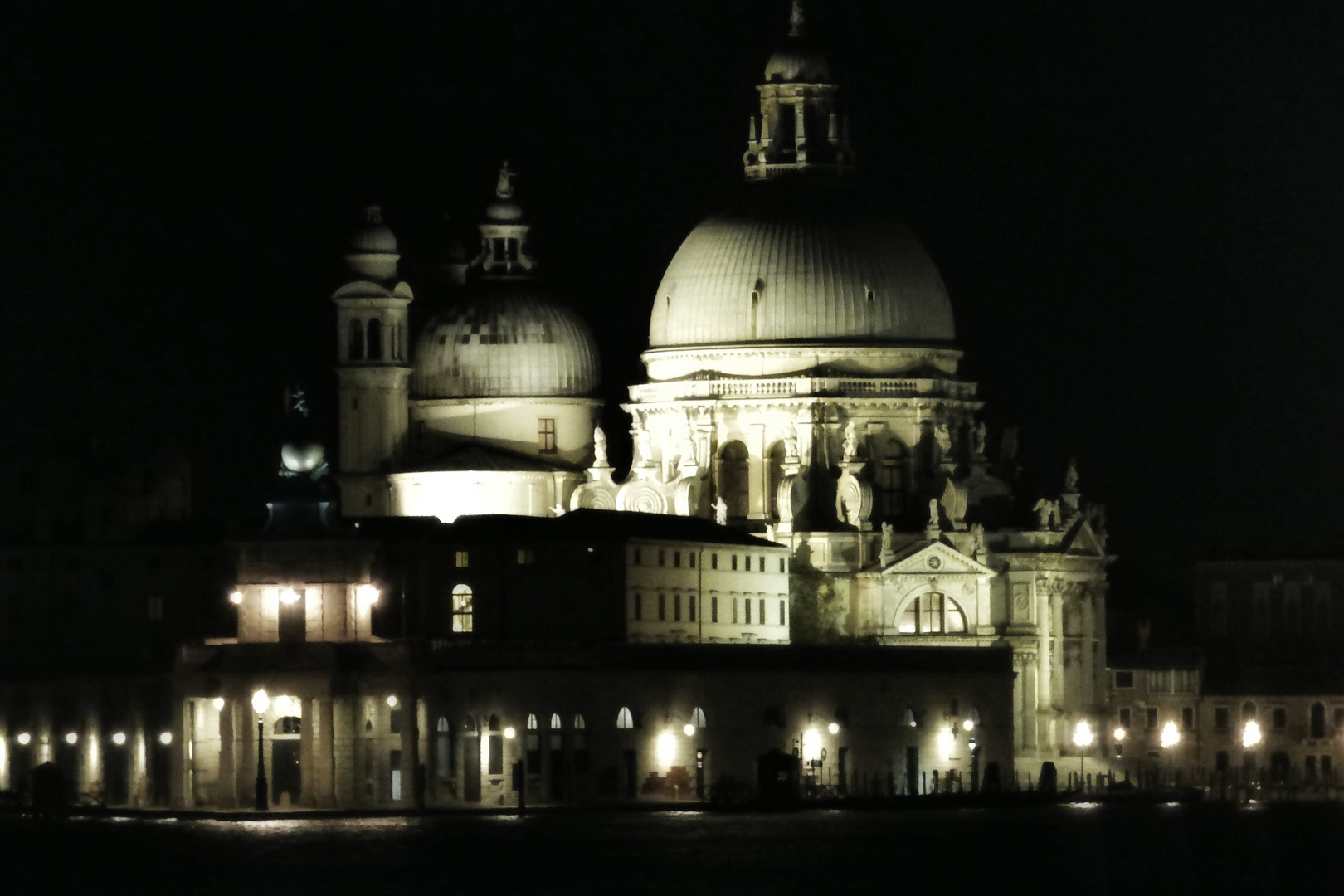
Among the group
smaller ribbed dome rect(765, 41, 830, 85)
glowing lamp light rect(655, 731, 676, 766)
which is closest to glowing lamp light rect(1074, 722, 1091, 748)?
smaller ribbed dome rect(765, 41, 830, 85)

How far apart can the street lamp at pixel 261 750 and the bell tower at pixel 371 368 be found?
26184 mm

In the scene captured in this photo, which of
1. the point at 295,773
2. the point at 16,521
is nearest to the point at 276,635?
the point at 295,773

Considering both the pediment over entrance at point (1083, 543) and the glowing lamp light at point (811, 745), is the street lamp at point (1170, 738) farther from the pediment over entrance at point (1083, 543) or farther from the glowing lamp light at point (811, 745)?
the glowing lamp light at point (811, 745)

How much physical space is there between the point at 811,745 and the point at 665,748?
17.8 ft

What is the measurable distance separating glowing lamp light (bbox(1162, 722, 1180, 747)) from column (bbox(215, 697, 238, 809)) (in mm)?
42235

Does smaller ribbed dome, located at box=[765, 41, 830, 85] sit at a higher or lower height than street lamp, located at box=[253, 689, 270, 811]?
higher

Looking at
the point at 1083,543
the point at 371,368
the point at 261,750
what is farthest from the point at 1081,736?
the point at 261,750

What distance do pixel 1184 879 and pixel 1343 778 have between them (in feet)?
172

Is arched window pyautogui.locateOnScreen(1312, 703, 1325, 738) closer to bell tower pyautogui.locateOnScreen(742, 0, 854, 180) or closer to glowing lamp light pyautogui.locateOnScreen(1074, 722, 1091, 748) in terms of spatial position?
glowing lamp light pyautogui.locateOnScreen(1074, 722, 1091, 748)

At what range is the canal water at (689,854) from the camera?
128375mm

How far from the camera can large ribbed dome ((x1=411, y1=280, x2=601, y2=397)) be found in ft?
599

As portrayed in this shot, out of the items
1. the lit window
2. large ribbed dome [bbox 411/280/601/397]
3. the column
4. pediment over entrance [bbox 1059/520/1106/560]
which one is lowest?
the column

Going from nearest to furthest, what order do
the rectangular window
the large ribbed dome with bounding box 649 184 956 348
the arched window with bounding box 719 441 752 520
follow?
the large ribbed dome with bounding box 649 184 956 348 → the arched window with bounding box 719 441 752 520 → the rectangular window

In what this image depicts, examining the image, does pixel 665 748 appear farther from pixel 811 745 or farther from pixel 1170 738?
pixel 1170 738
